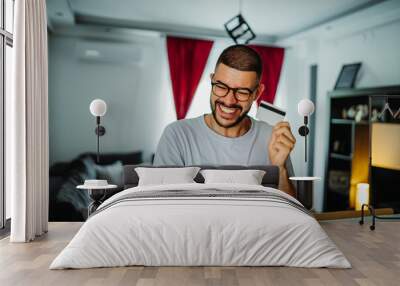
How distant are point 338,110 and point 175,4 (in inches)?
95.7

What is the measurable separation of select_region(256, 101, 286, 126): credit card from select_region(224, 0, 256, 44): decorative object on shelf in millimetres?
797

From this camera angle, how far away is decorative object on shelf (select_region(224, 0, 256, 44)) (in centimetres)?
614

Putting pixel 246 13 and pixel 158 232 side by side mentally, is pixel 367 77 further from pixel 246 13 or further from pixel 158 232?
pixel 158 232

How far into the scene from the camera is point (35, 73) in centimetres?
504

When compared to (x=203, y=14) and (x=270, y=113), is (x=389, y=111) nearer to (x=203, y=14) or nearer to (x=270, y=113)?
(x=270, y=113)

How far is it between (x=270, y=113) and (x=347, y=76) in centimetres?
114

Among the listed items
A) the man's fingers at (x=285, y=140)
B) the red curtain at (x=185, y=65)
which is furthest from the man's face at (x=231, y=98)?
the man's fingers at (x=285, y=140)

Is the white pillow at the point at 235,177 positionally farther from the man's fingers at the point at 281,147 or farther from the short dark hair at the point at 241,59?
the short dark hair at the point at 241,59

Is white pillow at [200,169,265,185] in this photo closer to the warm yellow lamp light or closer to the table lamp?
the table lamp

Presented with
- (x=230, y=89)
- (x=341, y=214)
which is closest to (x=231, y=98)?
(x=230, y=89)

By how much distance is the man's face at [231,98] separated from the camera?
19.6ft

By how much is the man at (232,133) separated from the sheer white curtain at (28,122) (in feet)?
4.82

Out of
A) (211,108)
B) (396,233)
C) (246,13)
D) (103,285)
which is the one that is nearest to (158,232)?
(103,285)

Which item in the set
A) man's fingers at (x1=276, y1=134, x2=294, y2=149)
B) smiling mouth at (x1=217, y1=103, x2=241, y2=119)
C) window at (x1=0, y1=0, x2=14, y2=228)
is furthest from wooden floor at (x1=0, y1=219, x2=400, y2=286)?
smiling mouth at (x1=217, y1=103, x2=241, y2=119)
